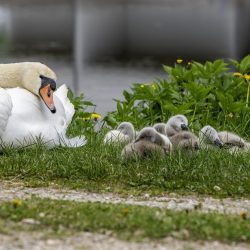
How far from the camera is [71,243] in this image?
5.32 meters

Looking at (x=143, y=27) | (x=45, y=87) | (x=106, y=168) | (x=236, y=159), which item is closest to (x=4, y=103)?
(x=45, y=87)

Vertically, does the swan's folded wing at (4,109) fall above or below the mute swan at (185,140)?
above

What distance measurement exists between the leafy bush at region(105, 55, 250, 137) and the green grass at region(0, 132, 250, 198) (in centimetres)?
165

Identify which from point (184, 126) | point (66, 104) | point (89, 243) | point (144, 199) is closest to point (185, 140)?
point (184, 126)

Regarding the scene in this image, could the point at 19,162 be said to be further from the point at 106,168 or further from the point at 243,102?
the point at 243,102

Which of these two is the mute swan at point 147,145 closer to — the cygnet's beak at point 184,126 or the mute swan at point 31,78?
the cygnet's beak at point 184,126

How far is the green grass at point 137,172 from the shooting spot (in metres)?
6.90

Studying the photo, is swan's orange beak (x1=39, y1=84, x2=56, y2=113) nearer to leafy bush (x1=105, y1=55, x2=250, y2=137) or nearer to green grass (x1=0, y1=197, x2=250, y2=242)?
leafy bush (x1=105, y1=55, x2=250, y2=137)

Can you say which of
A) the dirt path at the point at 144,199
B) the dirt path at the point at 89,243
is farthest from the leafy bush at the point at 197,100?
the dirt path at the point at 89,243

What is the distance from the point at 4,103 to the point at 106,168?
112cm

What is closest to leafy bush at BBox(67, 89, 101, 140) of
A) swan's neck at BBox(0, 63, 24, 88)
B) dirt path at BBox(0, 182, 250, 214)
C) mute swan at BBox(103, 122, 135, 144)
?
mute swan at BBox(103, 122, 135, 144)

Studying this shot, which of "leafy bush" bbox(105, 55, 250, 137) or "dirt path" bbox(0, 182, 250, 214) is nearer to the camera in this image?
"dirt path" bbox(0, 182, 250, 214)

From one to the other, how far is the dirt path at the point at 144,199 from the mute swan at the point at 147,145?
68 cm

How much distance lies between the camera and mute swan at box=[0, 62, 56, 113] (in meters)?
8.19
